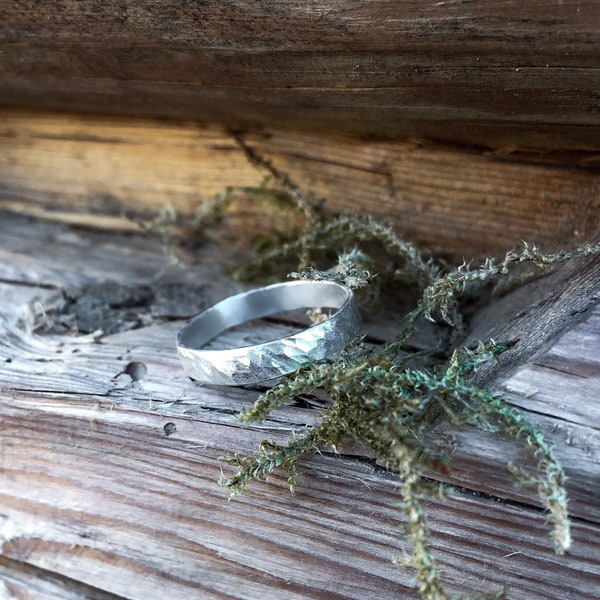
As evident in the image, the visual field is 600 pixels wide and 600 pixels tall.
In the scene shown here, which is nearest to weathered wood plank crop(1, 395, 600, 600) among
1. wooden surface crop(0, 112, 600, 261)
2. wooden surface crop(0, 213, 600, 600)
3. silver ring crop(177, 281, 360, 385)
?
wooden surface crop(0, 213, 600, 600)

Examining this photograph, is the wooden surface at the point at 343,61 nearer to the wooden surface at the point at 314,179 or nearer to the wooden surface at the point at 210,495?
the wooden surface at the point at 314,179

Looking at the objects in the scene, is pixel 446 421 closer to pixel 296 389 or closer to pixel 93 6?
pixel 296 389

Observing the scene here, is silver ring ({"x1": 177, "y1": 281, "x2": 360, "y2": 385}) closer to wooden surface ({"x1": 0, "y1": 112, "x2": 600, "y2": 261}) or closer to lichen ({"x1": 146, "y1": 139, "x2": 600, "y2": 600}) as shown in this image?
lichen ({"x1": 146, "y1": 139, "x2": 600, "y2": 600})

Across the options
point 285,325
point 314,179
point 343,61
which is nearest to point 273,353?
point 285,325

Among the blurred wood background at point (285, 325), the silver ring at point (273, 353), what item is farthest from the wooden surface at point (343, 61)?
the silver ring at point (273, 353)

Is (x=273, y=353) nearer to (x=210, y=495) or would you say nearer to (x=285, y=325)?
(x=210, y=495)

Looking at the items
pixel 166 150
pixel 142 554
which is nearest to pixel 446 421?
pixel 142 554
